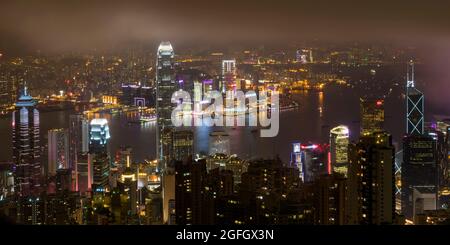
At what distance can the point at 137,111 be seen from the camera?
6578mm

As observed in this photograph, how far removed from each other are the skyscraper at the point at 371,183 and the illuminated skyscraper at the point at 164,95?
1715 millimetres

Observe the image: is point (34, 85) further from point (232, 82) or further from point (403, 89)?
point (403, 89)

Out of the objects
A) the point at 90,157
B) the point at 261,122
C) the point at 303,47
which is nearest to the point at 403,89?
the point at 261,122

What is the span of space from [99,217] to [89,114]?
2273 millimetres

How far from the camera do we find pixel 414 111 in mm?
5957

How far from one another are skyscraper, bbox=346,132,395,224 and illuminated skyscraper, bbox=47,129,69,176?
2.71 metres

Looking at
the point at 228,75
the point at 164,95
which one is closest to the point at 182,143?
the point at 164,95

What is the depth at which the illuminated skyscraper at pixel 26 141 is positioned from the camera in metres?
5.17

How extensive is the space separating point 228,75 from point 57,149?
1.91 metres

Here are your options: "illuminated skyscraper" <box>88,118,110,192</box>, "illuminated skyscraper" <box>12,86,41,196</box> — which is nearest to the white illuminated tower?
"illuminated skyscraper" <box>88,118,110,192</box>

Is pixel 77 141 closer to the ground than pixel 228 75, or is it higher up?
closer to the ground

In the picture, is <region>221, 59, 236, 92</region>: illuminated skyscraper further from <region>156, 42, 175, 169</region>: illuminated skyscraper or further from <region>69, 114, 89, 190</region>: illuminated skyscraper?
<region>69, 114, 89, 190</region>: illuminated skyscraper

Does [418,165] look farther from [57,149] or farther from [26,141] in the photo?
[26,141]

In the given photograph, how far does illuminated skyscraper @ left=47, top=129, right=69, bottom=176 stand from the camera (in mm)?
5645
